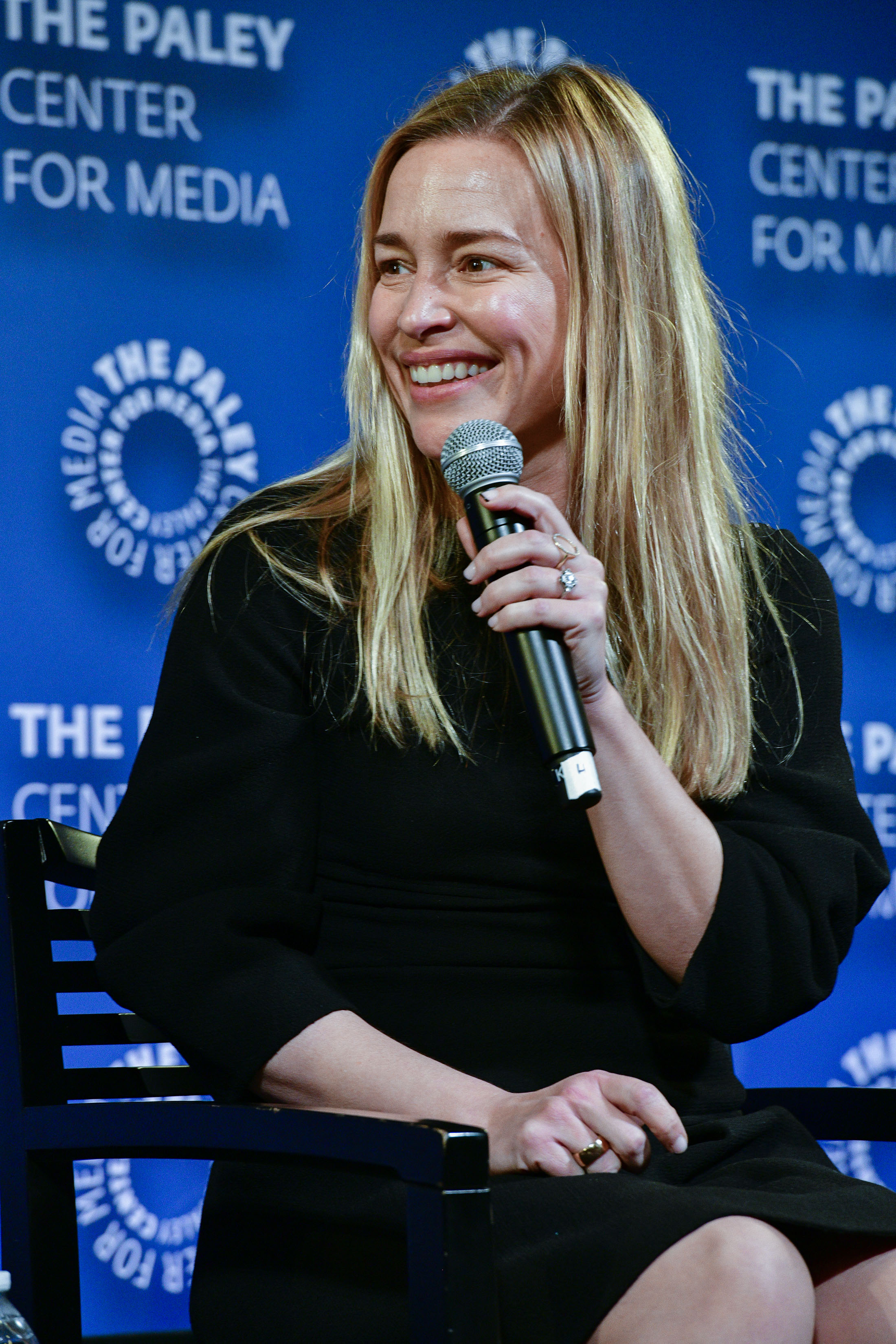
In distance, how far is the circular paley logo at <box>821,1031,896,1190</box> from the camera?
2.26 meters

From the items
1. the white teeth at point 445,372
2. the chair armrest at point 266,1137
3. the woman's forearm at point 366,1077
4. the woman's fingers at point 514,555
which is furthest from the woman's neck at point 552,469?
the chair armrest at point 266,1137

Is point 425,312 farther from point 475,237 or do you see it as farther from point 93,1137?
point 93,1137

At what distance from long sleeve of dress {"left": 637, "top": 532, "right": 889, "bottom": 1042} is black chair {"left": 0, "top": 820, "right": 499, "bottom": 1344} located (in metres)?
0.35

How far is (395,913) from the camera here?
3.82 feet

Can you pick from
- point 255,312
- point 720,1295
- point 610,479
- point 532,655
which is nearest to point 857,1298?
point 720,1295

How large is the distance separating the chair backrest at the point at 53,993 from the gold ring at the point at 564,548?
48 centimetres

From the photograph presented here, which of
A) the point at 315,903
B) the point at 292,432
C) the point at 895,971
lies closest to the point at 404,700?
the point at 315,903

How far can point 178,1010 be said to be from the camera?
108cm

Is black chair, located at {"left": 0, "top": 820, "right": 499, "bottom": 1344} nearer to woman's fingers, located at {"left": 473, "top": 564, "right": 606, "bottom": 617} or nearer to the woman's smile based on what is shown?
woman's fingers, located at {"left": 473, "top": 564, "right": 606, "bottom": 617}

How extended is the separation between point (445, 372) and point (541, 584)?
34 cm

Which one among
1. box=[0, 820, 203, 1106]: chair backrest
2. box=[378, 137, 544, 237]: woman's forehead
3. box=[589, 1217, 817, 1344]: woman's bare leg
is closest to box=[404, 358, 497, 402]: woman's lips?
box=[378, 137, 544, 237]: woman's forehead

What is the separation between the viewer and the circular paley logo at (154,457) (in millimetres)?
2010

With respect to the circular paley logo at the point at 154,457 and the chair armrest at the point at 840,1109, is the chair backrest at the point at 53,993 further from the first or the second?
the circular paley logo at the point at 154,457

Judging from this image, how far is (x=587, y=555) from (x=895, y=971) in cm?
151
